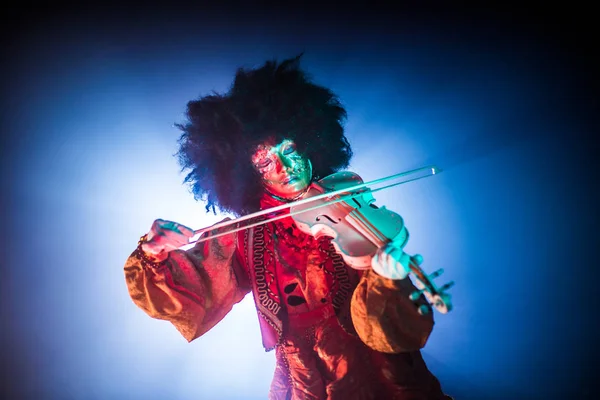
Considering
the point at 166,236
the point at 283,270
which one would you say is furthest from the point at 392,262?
the point at 166,236

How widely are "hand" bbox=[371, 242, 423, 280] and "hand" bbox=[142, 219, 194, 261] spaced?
2.17 ft

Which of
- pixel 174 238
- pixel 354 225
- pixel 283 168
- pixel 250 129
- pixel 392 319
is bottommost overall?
pixel 392 319

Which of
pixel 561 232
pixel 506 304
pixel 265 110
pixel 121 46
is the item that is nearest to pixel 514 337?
pixel 506 304

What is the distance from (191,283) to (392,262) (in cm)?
92

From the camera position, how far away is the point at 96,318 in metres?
2.37

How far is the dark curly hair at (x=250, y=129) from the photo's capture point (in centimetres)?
143

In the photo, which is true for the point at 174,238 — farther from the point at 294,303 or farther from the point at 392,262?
the point at 392,262

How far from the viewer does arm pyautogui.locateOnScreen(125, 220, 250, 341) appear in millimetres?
1161

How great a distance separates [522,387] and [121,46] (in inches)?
140

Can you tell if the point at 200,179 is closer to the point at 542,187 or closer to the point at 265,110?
the point at 265,110

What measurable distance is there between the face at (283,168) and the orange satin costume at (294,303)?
7.8 inches

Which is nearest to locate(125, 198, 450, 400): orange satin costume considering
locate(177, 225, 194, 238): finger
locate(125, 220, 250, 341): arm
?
locate(125, 220, 250, 341): arm

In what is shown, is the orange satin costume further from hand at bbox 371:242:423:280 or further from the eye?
the eye

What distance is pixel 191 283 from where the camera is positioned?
1.31m
